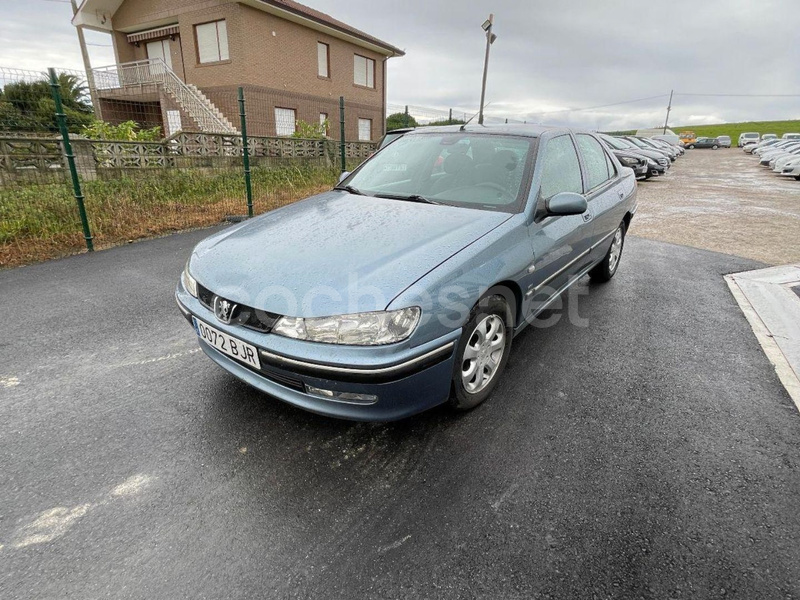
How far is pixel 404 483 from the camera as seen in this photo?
2.02m

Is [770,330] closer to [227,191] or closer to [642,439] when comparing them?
[642,439]

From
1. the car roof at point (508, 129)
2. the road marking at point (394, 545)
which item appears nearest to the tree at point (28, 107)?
the car roof at point (508, 129)

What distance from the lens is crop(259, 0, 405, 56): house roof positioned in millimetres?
18578

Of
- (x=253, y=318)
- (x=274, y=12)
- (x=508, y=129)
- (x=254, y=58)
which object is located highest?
(x=274, y=12)

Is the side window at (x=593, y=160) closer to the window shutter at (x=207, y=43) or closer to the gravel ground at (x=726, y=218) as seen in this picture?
the gravel ground at (x=726, y=218)

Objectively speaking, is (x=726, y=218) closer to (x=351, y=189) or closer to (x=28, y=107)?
(x=351, y=189)

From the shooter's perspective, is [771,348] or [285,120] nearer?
[771,348]

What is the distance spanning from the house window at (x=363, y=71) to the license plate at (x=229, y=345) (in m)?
24.4

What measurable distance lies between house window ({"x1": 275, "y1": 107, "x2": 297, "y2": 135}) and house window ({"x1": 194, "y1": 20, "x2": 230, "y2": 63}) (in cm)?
288

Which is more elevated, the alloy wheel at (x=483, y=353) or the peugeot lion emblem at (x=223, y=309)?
the peugeot lion emblem at (x=223, y=309)

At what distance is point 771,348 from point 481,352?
2.57 metres

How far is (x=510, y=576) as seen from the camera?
1601mm

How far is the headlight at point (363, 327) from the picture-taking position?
1.86 metres

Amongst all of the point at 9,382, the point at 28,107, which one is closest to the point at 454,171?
the point at 9,382
